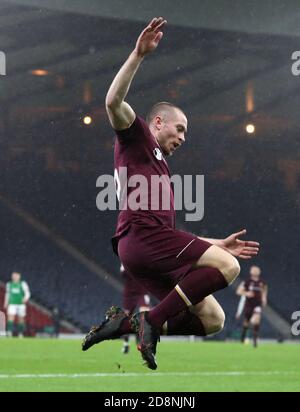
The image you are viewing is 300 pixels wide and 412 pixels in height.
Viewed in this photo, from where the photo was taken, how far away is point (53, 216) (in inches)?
1097

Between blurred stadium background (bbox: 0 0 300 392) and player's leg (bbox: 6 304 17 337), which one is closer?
player's leg (bbox: 6 304 17 337)

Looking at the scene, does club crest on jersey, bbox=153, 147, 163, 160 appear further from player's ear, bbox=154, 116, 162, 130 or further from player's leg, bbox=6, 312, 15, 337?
player's leg, bbox=6, 312, 15, 337

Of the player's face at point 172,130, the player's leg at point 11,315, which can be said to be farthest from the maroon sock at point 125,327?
the player's leg at point 11,315

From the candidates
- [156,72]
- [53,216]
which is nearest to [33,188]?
[53,216]

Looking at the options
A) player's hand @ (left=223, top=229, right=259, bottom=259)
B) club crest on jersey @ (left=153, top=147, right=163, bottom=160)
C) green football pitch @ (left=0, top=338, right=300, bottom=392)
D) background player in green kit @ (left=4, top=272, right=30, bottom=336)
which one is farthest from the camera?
background player in green kit @ (left=4, top=272, right=30, bottom=336)

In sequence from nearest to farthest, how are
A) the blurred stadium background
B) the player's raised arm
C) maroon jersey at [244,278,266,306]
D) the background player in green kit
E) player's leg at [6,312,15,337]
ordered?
the player's raised arm, maroon jersey at [244,278,266,306], the background player in green kit, player's leg at [6,312,15,337], the blurred stadium background

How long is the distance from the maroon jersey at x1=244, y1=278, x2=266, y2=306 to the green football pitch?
4485 millimetres

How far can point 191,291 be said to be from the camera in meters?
5.82

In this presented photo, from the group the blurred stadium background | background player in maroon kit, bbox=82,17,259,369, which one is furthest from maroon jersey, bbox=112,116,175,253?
the blurred stadium background

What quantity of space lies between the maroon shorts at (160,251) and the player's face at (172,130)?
630mm

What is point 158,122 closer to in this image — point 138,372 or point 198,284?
point 198,284

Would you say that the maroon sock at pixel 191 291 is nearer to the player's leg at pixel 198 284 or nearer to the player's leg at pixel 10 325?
the player's leg at pixel 198 284

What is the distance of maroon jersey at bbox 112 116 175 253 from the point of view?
5.84m

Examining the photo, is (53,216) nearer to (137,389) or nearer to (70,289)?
(70,289)
